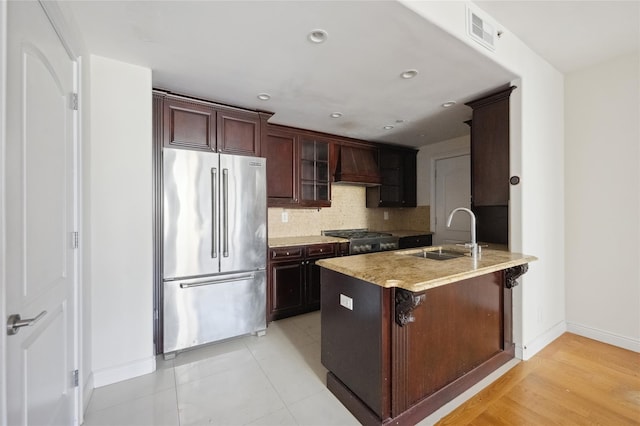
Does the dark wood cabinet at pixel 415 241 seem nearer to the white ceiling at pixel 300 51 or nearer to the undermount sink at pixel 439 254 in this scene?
the undermount sink at pixel 439 254

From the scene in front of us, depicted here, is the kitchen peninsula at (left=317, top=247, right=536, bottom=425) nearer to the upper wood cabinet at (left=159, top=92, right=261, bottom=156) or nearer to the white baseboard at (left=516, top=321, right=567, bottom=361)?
the white baseboard at (left=516, top=321, right=567, bottom=361)

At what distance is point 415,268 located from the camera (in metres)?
1.70

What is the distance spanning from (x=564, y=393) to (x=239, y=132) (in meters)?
3.45

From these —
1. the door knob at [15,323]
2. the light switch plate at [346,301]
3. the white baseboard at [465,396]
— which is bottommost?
the white baseboard at [465,396]

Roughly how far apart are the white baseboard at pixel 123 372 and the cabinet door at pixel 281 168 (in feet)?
6.50

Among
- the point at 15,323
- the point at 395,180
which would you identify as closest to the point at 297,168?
the point at 395,180

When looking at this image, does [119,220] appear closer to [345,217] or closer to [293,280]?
[293,280]

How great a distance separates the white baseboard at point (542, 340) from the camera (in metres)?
2.34

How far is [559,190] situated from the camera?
277 centimetres

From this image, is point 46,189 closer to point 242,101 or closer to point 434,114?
point 242,101

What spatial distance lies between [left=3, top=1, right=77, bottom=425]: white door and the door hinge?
1.1 inches

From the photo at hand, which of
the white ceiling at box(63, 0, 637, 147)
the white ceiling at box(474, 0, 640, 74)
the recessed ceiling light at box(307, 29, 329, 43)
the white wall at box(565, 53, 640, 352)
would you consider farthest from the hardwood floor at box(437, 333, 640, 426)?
the white ceiling at box(474, 0, 640, 74)

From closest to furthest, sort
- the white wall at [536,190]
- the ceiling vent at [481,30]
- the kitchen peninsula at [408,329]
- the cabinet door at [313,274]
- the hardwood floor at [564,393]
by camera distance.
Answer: the kitchen peninsula at [408,329], the hardwood floor at [564,393], the ceiling vent at [481,30], the white wall at [536,190], the cabinet door at [313,274]

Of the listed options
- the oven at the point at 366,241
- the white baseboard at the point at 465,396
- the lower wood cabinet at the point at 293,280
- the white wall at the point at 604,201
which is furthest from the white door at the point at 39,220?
the white wall at the point at 604,201
